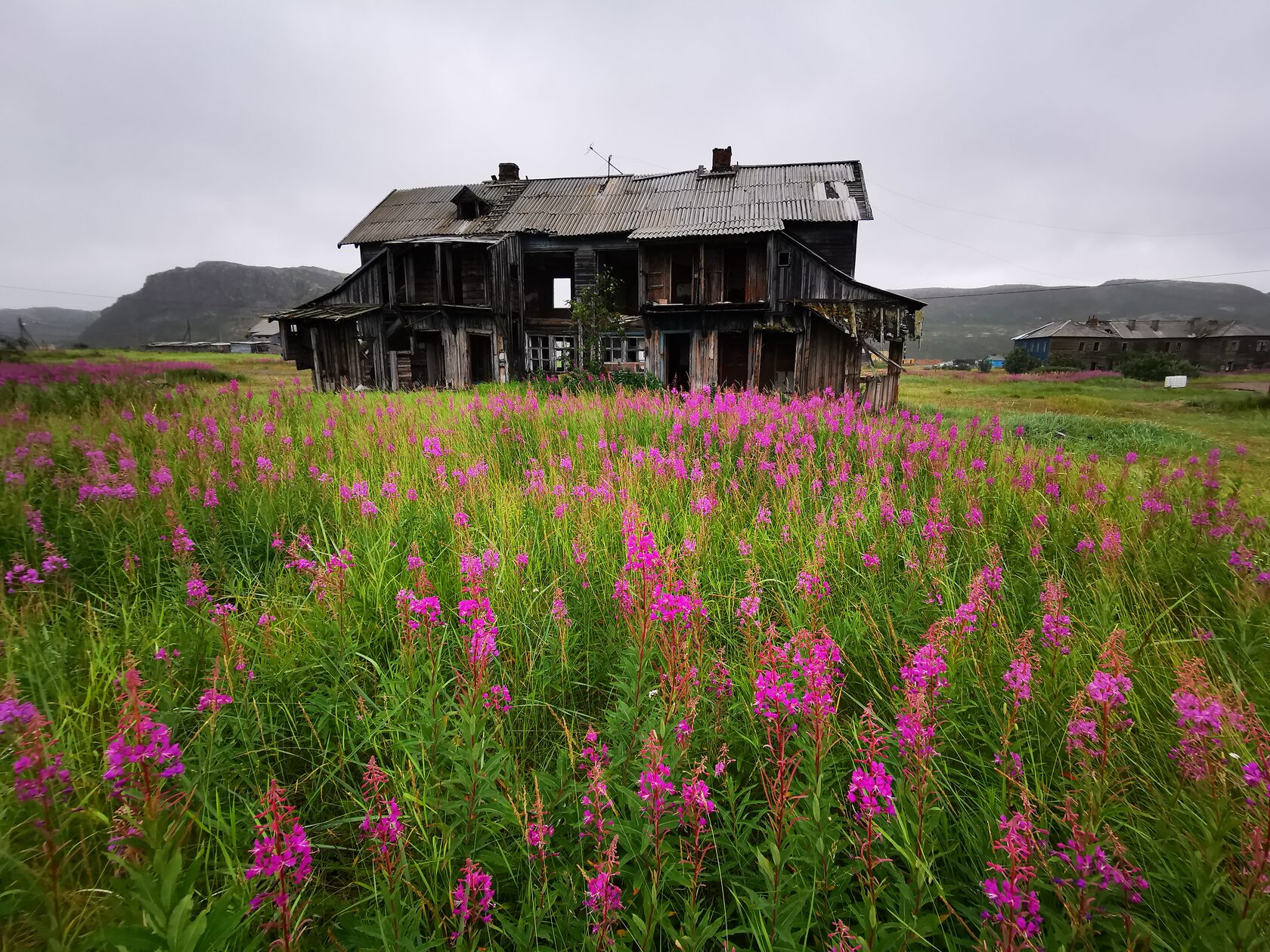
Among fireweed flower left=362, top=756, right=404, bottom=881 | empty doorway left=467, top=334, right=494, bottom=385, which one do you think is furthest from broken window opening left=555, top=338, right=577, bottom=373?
fireweed flower left=362, top=756, right=404, bottom=881

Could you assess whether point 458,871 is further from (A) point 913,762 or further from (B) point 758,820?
(A) point 913,762

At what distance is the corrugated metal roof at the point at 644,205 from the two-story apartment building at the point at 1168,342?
65671 millimetres

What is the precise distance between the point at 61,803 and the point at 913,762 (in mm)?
2104

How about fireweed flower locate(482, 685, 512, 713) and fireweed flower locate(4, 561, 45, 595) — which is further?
fireweed flower locate(4, 561, 45, 595)

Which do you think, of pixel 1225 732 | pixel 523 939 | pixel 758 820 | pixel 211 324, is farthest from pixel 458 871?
pixel 211 324

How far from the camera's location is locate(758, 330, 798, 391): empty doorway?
793 inches

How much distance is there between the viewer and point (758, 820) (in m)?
1.74

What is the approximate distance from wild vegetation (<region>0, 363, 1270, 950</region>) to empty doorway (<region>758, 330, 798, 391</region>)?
16027 mm

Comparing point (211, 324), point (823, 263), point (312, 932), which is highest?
point (211, 324)

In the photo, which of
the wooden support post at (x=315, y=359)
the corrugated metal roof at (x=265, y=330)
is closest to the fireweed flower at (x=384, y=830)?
the wooden support post at (x=315, y=359)

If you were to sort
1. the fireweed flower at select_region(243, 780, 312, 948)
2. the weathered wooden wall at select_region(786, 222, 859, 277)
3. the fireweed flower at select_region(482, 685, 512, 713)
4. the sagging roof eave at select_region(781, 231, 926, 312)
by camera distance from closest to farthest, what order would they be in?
1. the fireweed flower at select_region(243, 780, 312, 948)
2. the fireweed flower at select_region(482, 685, 512, 713)
3. the sagging roof eave at select_region(781, 231, 926, 312)
4. the weathered wooden wall at select_region(786, 222, 859, 277)

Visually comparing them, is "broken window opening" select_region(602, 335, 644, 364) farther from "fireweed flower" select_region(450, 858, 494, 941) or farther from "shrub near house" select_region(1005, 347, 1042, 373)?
"shrub near house" select_region(1005, 347, 1042, 373)

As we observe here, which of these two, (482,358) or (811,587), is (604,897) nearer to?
(811,587)

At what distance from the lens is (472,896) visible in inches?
52.9
